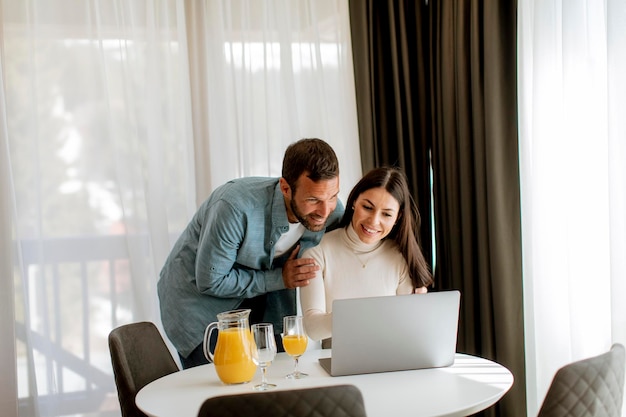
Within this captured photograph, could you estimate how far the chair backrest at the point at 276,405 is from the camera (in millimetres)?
1201

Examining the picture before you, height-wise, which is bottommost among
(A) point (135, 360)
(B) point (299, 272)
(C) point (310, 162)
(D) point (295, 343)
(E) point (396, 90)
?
(A) point (135, 360)

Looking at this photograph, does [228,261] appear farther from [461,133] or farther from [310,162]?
[461,133]

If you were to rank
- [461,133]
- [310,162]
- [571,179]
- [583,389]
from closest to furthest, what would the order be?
[583,389]
[310,162]
[571,179]
[461,133]

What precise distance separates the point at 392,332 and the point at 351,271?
47 centimetres

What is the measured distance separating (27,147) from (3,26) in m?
0.52

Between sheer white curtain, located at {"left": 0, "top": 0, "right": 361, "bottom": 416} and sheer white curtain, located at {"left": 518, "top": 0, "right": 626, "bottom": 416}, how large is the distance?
109cm

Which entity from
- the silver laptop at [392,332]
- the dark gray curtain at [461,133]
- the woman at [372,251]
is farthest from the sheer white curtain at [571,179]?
the silver laptop at [392,332]

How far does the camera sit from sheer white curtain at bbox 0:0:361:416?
2795 millimetres

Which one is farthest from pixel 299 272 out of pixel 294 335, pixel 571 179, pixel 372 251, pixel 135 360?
pixel 571 179

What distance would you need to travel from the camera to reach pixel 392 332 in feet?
5.71

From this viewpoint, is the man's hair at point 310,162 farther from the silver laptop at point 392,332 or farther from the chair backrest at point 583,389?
the chair backrest at point 583,389

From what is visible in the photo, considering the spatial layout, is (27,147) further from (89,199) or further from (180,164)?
(180,164)

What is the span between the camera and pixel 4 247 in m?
2.74

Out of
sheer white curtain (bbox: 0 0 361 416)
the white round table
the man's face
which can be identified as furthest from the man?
sheer white curtain (bbox: 0 0 361 416)
